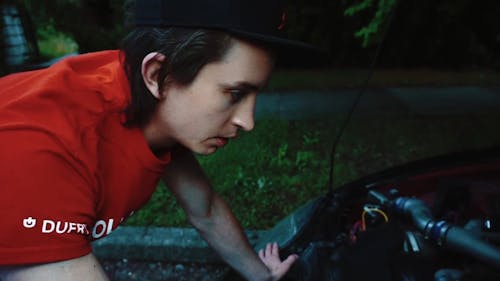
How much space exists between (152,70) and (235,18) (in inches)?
10.0

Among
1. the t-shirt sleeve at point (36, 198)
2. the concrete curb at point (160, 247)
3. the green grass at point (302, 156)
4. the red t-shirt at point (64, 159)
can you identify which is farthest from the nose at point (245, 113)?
the green grass at point (302, 156)

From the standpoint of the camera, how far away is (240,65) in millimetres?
1123

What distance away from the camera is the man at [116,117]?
0.99m

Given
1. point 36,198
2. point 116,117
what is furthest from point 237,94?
point 36,198

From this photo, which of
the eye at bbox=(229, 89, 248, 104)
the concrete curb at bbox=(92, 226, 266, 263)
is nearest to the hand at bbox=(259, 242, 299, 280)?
the eye at bbox=(229, 89, 248, 104)

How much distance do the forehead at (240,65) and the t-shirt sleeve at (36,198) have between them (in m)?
0.37

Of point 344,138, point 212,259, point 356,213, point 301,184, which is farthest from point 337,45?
point 356,213

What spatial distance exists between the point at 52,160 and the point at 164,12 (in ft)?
1.39

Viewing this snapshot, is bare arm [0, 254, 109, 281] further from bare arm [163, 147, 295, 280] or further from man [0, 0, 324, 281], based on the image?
bare arm [163, 147, 295, 280]

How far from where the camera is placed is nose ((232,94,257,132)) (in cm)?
120

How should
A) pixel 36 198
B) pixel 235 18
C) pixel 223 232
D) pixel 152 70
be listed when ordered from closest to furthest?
pixel 36 198, pixel 235 18, pixel 152 70, pixel 223 232

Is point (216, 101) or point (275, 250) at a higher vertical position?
point (216, 101)

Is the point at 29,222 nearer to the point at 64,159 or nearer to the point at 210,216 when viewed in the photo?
the point at 64,159

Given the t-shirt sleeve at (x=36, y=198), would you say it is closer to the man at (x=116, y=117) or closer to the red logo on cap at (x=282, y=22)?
the man at (x=116, y=117)
